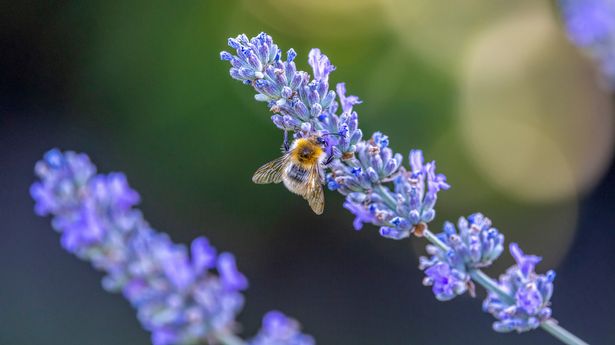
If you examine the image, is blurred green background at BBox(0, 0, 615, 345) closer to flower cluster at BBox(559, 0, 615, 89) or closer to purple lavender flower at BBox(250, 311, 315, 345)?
flower cluster at BBox(559, 0, 615, 89)

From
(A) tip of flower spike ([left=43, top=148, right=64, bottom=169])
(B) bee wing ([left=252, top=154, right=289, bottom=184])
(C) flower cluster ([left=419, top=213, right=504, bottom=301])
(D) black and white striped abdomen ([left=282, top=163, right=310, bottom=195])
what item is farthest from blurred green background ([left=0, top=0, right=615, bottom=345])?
(C) flower cluster ([left=419, top=213, right=504, bottom=301])

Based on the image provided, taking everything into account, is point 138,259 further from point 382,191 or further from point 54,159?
point 382,191

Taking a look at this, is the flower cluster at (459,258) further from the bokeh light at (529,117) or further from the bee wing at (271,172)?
the bokeh light at (529,117)

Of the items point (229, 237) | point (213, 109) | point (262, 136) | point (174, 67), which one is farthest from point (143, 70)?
point (229, 237)

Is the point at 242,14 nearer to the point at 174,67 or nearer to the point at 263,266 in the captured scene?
the point at 174,67

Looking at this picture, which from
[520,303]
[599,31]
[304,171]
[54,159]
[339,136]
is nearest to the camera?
[520,303]

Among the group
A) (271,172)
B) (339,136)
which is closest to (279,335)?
(339,136)
